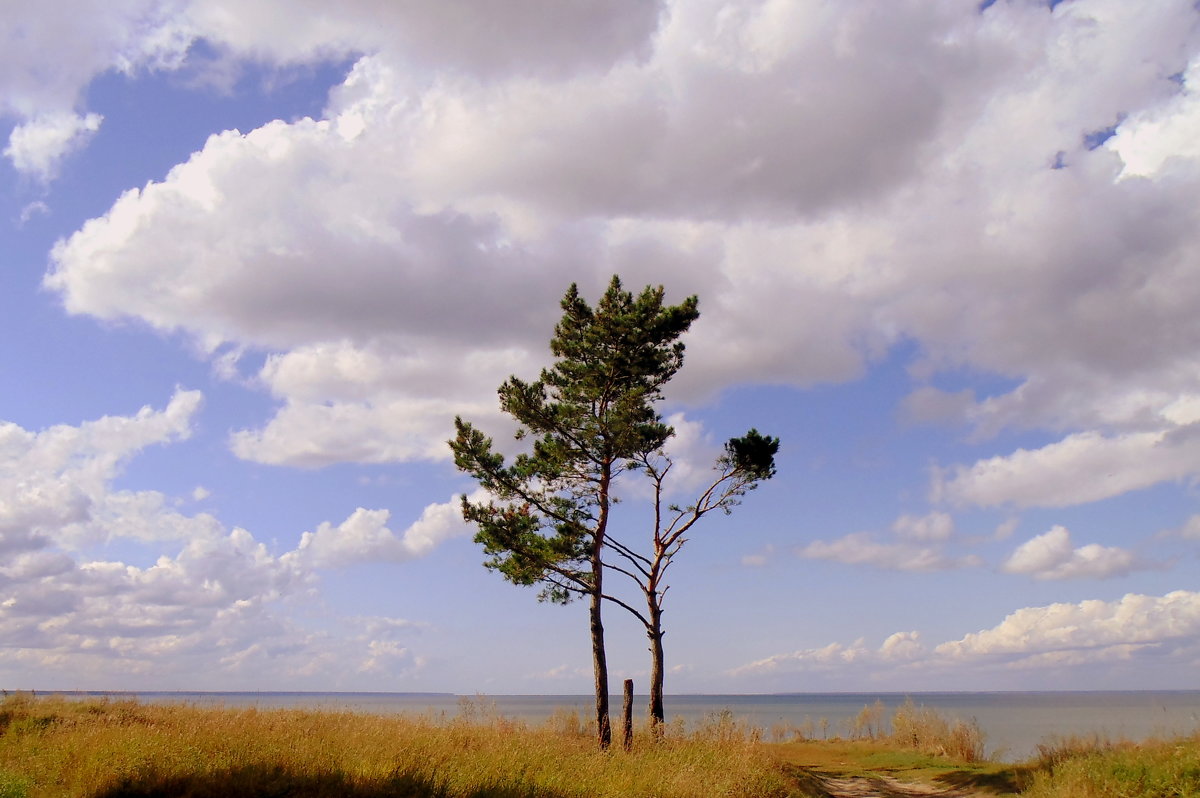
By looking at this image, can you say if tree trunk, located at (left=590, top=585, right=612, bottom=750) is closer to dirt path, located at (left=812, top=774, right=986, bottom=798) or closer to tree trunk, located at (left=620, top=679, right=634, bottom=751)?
tree trunk, located at (left=620, top=679, right=634, bottom=751)

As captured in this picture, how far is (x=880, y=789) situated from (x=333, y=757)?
12674 mm

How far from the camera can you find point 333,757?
1195 cm

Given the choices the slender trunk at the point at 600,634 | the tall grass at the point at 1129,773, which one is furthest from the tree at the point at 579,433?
the tall grass at the point at 1129,773

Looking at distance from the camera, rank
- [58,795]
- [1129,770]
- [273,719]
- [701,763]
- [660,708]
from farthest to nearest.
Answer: [660,708] → [273,719] → [701,763] → [1129,770] → [58,795]

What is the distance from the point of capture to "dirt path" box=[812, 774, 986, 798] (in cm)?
1672

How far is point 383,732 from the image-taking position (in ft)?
50.6

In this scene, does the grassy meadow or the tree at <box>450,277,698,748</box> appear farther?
the tree at <box>450,277,698,748</box>

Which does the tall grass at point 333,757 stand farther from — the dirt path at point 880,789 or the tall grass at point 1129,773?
the tall grass at point 1129,773

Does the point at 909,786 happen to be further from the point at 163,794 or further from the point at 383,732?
the point at 163,794

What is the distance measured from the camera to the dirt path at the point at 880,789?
16.7 metres

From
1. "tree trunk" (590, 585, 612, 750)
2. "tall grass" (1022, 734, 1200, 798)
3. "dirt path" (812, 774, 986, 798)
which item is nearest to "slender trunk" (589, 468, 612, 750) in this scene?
"tree trunk" (590, 585, 612, 750)

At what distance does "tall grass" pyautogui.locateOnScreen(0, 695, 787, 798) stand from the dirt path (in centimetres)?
218

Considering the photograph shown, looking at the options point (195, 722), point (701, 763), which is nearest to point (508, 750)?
point (701, 763)

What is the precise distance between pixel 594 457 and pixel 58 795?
519 inches
